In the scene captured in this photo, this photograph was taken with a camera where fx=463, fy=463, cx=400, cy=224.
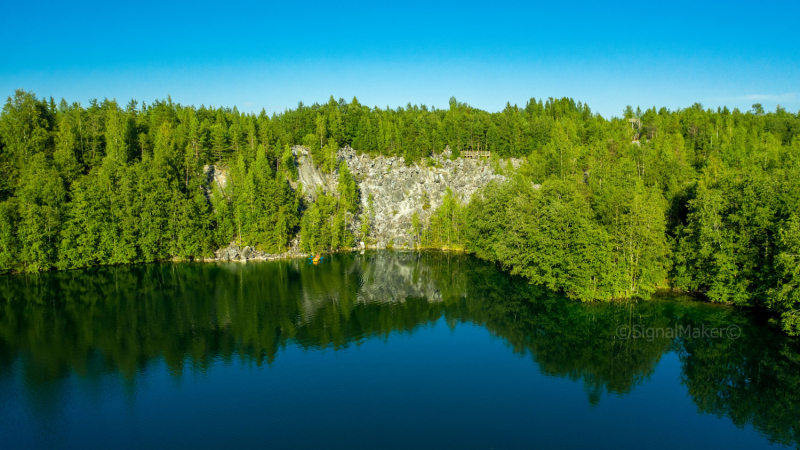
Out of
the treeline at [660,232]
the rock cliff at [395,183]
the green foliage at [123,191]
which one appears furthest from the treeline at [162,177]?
the treeline at [660,232]

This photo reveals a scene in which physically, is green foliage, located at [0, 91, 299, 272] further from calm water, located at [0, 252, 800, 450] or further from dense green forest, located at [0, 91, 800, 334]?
calm water, located at [0, 252, 800, 450]

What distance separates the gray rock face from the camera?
3947 inches

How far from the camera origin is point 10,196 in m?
75.8

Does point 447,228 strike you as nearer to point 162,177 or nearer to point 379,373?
point 162,177

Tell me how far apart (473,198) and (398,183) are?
20.8 m

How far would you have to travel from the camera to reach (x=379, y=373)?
36.1 metres

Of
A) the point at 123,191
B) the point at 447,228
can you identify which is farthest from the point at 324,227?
the point at 123,191

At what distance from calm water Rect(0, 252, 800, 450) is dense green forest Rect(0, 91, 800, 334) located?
6035 mm

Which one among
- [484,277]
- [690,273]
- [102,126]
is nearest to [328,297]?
[484,277]

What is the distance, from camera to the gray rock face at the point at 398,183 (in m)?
100

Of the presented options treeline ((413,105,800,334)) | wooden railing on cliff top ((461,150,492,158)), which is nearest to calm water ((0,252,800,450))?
treeline ((413,105,800,334))

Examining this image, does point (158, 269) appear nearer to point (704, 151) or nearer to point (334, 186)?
point (334, 186)

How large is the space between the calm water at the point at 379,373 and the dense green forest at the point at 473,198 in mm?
6035

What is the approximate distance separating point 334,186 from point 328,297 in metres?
46.7
